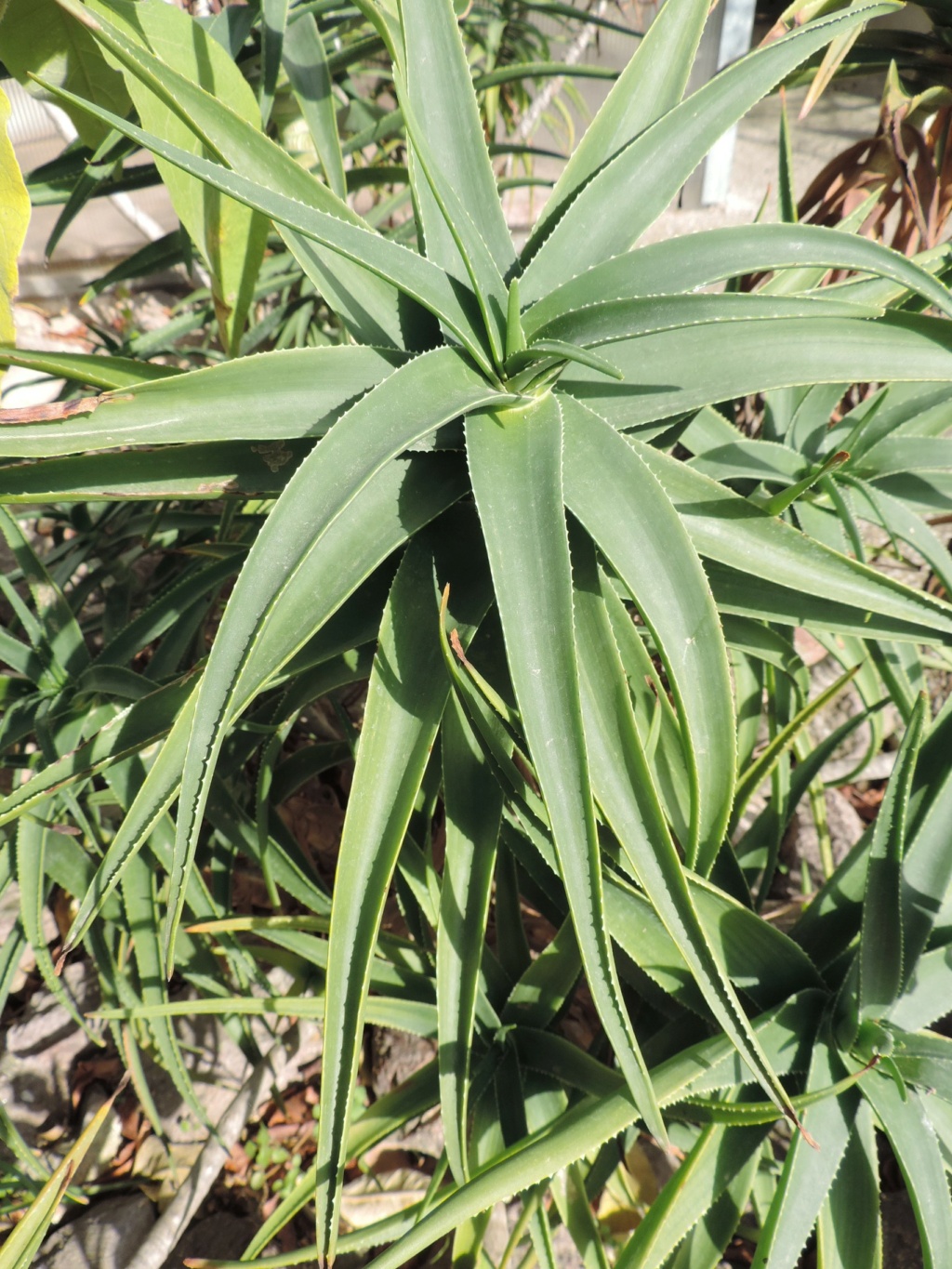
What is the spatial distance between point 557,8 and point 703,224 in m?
0.96

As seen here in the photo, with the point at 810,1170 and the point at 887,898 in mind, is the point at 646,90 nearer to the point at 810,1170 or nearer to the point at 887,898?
the point at 887,898

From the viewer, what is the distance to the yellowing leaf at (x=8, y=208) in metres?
0.37

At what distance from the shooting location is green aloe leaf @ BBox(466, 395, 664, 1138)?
0.41 meters

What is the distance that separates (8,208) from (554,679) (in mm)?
350

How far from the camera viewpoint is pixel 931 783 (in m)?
0.61

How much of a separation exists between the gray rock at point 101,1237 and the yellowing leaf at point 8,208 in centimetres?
103

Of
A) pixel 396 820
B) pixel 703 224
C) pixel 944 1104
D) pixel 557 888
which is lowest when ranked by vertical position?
pixel 944 1104

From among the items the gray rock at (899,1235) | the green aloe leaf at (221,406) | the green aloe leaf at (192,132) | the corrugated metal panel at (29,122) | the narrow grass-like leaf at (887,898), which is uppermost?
the corrugated metal panel at (29,122)

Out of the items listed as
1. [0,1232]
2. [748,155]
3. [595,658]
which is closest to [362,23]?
[595,658]

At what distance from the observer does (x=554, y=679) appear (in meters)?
0.42

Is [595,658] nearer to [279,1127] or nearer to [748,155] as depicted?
[279,1127]

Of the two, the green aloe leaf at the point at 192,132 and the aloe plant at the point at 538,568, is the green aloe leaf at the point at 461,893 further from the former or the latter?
the green aloe leaf at the point at 192,132

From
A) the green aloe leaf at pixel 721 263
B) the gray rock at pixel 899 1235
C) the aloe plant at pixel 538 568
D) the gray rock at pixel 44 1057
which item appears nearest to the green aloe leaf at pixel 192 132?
the aloe plant at pixel 538 568

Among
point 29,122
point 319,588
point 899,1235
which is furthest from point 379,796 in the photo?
point 29,122
